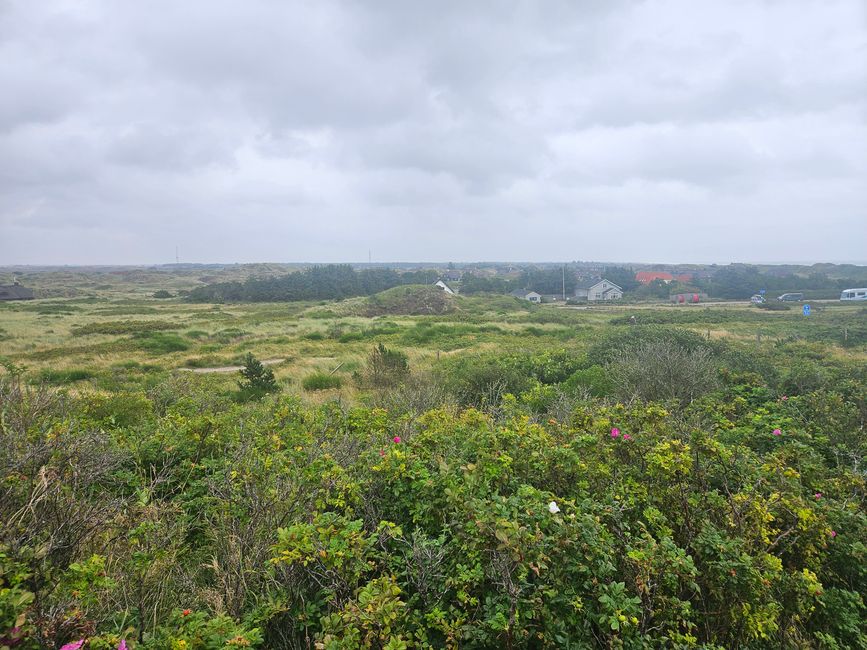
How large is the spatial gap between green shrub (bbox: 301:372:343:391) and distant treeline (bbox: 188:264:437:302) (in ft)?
201

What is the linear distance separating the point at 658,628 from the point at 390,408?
15.9 ft

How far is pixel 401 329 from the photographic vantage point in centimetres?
3023

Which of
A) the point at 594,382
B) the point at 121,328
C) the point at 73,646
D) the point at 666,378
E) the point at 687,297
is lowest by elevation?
the point at 121,328

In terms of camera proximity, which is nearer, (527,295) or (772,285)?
(772,285)

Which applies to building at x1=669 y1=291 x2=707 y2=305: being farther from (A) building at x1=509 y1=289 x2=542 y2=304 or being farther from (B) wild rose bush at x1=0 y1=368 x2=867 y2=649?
(B) wild rose bush at x1=0 y1=368 x2=867 y2=649

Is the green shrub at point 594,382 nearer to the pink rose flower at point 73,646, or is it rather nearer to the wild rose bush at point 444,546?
the wild rose bush at point 444,546

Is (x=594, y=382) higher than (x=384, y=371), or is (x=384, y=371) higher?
(x=594, y=382)

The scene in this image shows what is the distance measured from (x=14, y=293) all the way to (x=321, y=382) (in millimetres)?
72711

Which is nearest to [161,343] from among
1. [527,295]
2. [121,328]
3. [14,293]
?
[121,328]

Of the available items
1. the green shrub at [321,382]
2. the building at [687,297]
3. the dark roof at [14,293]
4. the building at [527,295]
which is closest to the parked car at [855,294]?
the building at [687,297]

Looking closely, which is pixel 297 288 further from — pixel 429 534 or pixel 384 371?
pixel 429 534

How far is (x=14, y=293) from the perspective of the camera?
61.0 m

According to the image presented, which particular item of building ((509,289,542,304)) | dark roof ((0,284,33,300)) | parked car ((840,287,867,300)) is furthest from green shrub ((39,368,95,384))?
parked car ((840,287,867,300))

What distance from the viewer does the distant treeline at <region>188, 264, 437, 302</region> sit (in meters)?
72.1
